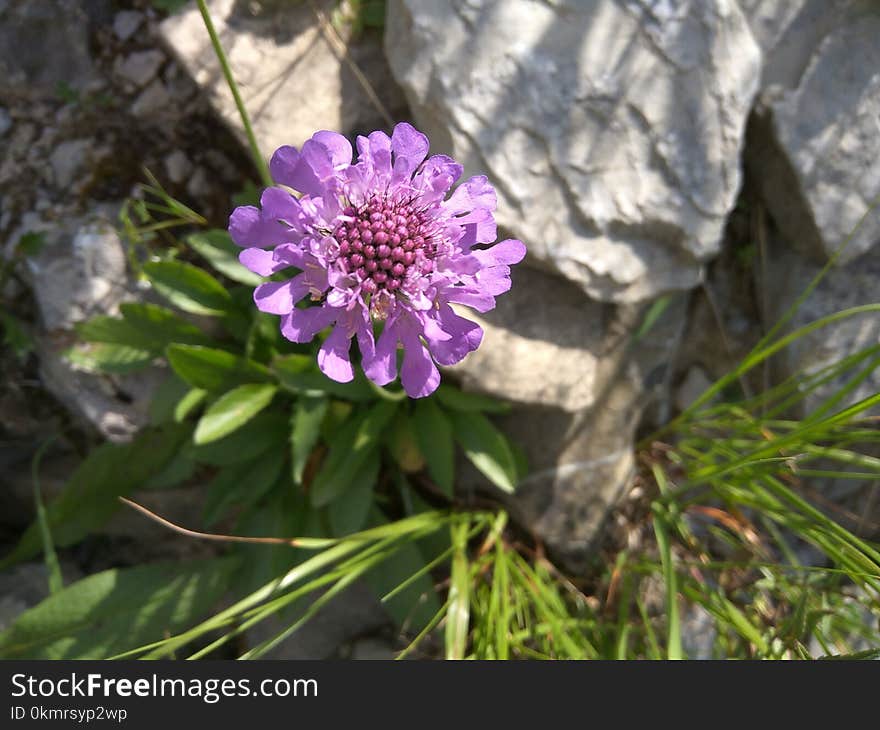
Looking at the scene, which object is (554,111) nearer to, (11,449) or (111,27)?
(111,27)

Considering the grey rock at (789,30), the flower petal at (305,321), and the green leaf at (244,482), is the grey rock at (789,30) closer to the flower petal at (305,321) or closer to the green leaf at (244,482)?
the flower petal at (305,321)

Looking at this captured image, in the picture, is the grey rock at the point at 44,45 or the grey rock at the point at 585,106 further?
the grey rock at the point at 44,45

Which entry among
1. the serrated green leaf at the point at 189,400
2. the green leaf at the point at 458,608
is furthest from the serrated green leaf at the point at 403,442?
the serrated green leaf at the point at 189,400

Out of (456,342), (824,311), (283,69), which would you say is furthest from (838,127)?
(283,69)

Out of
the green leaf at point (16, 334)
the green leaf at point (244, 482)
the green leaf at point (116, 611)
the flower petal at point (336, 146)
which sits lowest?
the green leaf at point (116, 611)

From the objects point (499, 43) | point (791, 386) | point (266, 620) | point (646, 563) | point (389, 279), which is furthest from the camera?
point (266, 620)

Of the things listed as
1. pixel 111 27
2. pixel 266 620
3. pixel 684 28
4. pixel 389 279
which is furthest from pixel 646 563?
pixel 111 27

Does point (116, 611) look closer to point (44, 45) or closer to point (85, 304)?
point (85, 304)
